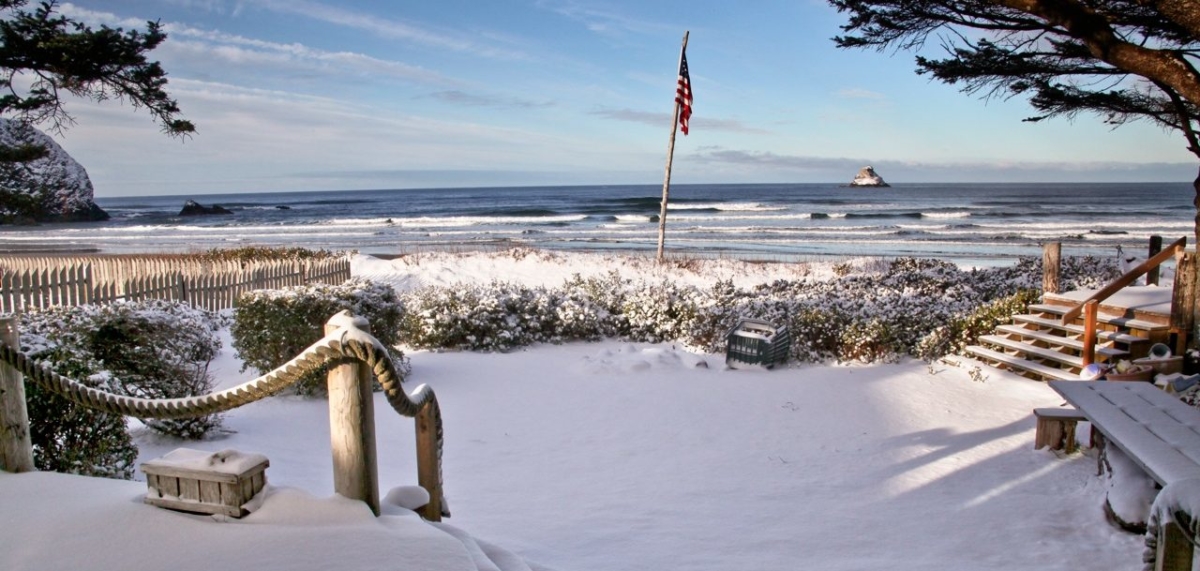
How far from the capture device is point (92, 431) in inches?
166

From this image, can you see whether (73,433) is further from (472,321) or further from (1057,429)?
(1057,429)

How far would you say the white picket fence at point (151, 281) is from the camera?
11.2 metres

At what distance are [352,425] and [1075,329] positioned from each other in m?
9.56

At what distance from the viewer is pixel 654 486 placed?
17.6 feet

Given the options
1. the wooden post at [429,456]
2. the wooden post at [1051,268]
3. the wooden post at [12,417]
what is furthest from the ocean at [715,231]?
the wooden post at [12,417]

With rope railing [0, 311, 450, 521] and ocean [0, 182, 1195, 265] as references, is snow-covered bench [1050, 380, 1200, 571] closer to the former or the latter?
rope railing [0, 311, 450, 521]

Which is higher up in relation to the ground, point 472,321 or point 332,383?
point 332,383

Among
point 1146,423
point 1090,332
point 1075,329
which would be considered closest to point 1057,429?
point 1146,423

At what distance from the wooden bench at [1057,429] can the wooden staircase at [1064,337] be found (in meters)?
2.67

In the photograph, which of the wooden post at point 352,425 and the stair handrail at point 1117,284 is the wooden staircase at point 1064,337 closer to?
the stair handrail at point 1117,284

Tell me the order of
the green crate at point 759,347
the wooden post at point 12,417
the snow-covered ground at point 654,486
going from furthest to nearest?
the green crate at point 759,347 < the wooden post at point 12,417 < the snow-covered ground at point 654,486

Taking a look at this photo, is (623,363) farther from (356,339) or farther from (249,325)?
(356,339)

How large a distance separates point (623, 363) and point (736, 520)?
4.80 metres

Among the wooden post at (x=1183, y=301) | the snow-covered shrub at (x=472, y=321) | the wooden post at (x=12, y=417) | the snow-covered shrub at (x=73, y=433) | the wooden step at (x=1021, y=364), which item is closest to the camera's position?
the wooden post at (x=12, y=417)
